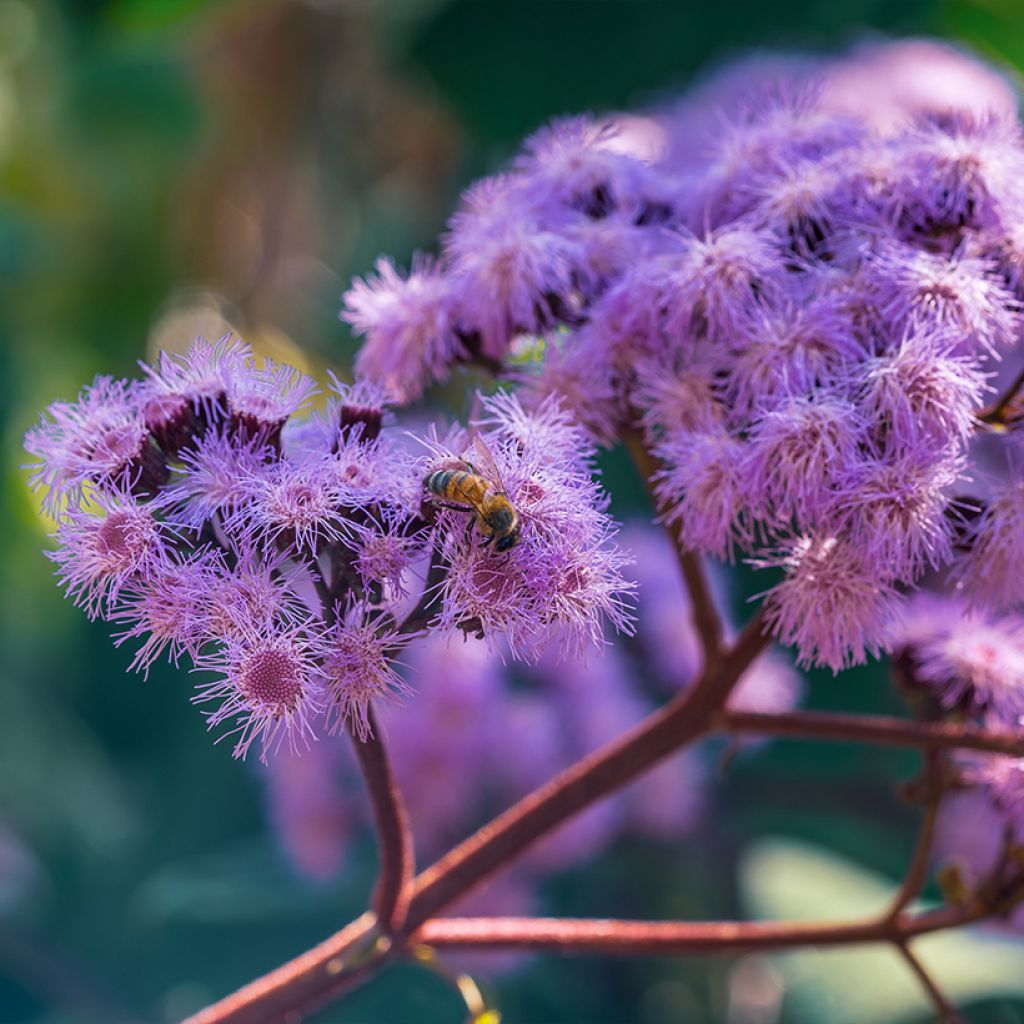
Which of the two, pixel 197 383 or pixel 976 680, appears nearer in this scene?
pixel 197 383

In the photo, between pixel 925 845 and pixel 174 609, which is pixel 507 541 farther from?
pixel 925 845

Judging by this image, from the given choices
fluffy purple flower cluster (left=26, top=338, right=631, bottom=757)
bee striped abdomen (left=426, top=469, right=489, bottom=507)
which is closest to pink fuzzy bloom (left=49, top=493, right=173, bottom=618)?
fluffy purple flower cluster (left=26, top=338, right=631, bottom=757)

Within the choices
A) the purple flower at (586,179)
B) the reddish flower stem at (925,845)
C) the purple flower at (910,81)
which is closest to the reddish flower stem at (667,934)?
the reddish flower stem at (925,845)

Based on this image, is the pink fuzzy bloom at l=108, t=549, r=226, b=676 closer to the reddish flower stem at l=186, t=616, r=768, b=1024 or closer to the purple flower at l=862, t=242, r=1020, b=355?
the reddish flower stem at l=186, t=616, r=768, b=1024

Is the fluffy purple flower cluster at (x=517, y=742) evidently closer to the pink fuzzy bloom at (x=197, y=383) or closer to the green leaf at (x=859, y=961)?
the green leaf at (x=859, y=961)

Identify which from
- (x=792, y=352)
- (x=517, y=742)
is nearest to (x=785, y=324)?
(x=792, y=352)
